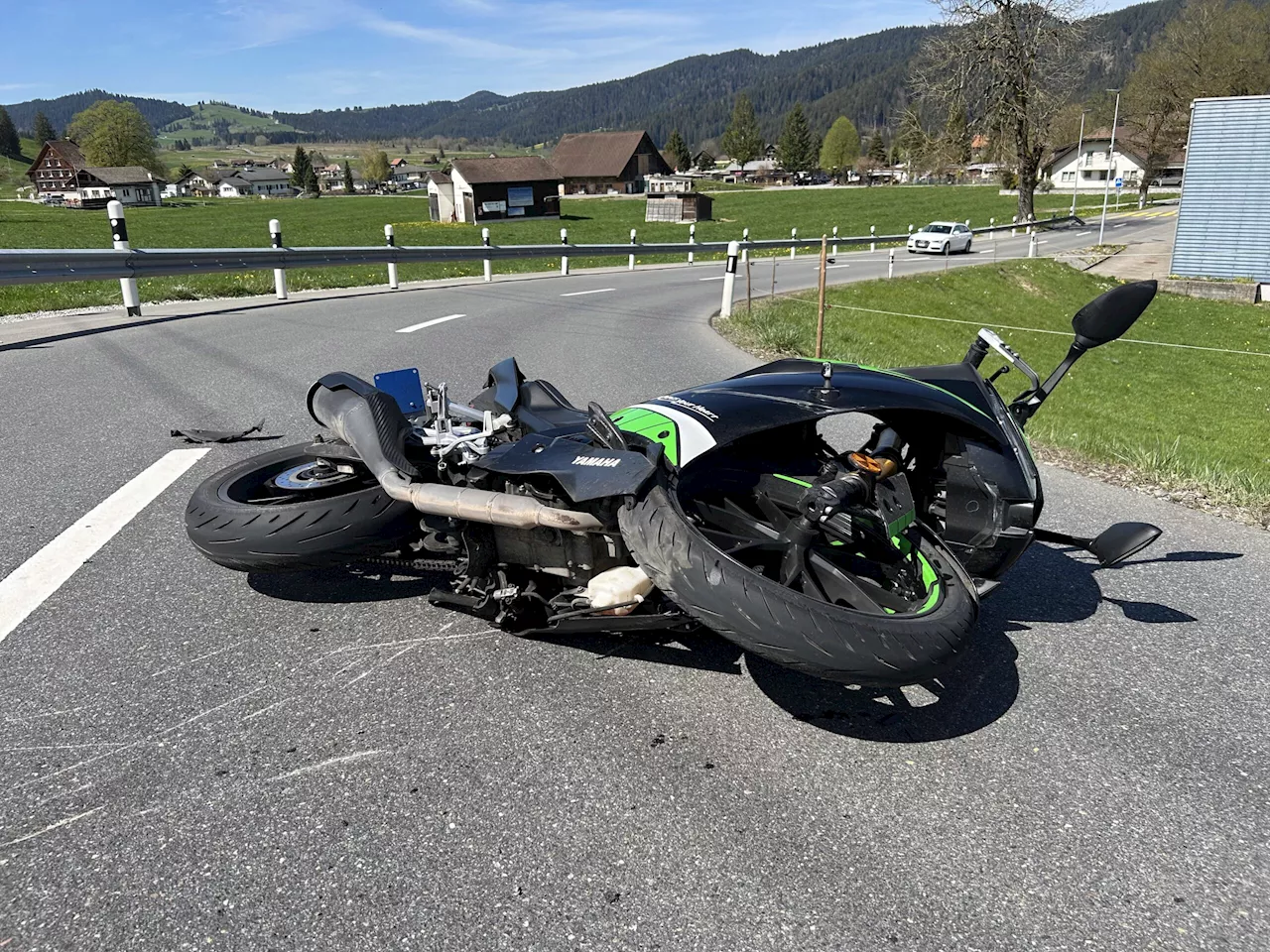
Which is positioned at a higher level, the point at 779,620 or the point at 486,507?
the point at 486,507

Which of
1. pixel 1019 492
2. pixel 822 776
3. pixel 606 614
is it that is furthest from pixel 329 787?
pixel 1019 492

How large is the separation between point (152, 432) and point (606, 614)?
4.67 metres

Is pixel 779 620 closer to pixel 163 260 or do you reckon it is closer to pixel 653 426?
pixel 653 426

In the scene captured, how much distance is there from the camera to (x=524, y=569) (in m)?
3.26

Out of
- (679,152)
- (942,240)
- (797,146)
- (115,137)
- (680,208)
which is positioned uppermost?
(115,137)

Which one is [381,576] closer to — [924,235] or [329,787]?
[329,787]

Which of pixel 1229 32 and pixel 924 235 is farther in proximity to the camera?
pixel 1229 32

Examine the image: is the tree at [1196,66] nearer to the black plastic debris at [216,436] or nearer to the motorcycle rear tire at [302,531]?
the black plastic debris at [216,436]

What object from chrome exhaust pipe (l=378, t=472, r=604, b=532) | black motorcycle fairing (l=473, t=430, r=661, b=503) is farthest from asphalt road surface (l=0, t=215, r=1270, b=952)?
black motorcycle fairing (l=473, t=430, r=661, b=503)

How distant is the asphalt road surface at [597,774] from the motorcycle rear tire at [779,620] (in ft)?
1.14

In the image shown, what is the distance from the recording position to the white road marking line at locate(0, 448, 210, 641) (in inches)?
141

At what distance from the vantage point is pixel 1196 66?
74.4 m

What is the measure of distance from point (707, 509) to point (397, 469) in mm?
1208

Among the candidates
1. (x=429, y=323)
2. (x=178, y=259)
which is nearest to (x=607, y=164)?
(x=178, y=259)
